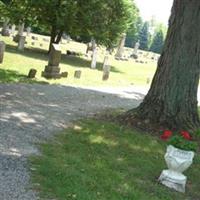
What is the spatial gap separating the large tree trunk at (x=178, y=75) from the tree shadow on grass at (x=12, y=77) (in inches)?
→ 221

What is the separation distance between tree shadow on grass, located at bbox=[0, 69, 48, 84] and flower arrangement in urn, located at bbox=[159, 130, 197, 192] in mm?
8804

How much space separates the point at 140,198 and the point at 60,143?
8.59 feet

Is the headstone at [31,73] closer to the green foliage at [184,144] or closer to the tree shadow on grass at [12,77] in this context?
the tree shadow on grass at [12,77]

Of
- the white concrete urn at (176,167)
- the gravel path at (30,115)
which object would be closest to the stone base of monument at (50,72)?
the gravel path at (30,115)

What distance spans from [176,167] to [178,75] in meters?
4.40

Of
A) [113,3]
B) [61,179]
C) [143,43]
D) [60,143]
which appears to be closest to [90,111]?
[60,143]

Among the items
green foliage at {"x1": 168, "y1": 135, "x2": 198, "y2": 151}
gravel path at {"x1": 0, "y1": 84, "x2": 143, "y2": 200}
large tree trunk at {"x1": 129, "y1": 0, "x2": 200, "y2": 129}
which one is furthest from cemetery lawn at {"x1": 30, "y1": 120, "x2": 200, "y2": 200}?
large tree trunk at {"x1": 129, "y1": 0, "x2": 200, "y2": 129}

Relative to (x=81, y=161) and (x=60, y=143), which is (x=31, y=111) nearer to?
(x=60, y=143)

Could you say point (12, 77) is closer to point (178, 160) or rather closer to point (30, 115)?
point (30, 115)

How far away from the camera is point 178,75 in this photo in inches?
479

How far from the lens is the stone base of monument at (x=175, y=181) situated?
26.9ft

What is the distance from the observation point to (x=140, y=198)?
7.38 m

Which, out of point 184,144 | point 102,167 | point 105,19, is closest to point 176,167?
point 184,144

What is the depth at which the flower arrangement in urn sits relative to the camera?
8.06 metres
